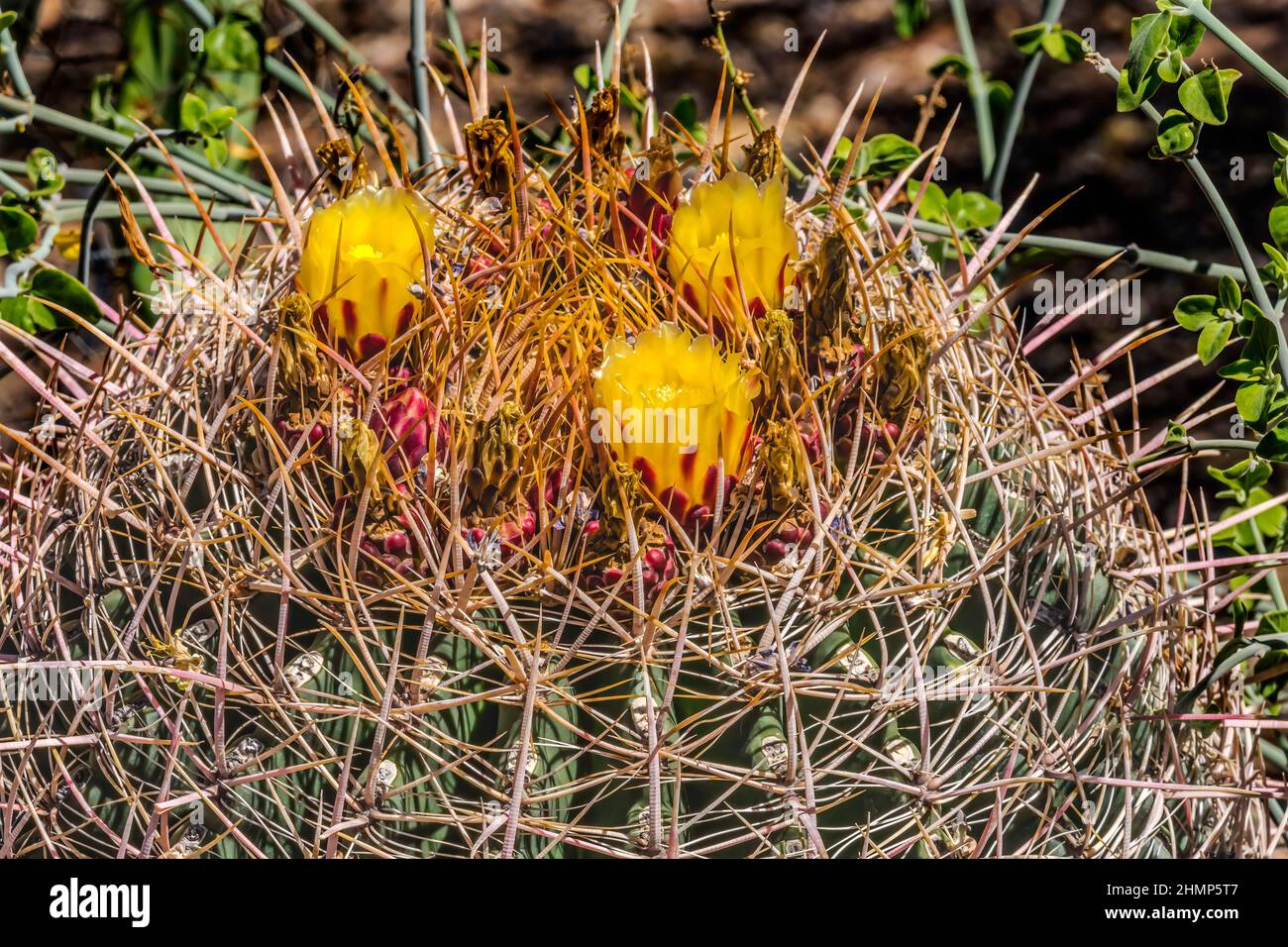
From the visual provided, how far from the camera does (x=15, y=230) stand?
0.98 metres

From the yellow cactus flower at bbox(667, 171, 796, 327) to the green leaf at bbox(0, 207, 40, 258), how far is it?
59 centimetres

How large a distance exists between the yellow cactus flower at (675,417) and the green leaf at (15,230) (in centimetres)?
61

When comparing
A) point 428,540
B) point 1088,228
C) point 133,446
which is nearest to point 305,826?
point 428,540

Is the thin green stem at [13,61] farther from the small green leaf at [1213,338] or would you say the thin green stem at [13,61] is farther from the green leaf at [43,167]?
the small green leaf at [1213,338]

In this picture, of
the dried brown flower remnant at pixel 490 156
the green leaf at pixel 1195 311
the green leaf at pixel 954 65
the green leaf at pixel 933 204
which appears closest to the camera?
the dried brown flower remnant at pixel 490 156

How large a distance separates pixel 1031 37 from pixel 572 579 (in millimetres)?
802

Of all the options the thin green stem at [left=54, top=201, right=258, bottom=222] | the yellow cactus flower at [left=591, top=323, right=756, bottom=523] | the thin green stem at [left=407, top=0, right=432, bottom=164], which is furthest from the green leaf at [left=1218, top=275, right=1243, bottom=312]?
the thin green stem at [left=54, top=201, right=258, bottom=222]

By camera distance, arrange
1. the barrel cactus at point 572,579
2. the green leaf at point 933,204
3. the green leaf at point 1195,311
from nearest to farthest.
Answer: the barrel cactus at point 572,579
the green leaf at point 1195,311
the green leaf at point 933,204

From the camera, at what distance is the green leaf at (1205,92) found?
79 centimetres

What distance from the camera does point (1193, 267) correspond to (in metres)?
1.02

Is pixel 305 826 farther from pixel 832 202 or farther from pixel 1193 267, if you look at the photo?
pixel 1193 267

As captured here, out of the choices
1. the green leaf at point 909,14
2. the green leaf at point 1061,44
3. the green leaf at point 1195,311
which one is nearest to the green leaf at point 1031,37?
the green leaf at point 1061,44

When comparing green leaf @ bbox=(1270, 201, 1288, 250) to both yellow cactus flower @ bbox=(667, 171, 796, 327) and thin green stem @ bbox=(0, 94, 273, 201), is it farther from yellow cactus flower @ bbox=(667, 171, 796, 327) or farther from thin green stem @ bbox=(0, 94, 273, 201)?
thin green stem @ bbox=(0, 94, 273, 201)

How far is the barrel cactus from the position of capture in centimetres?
61
